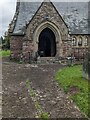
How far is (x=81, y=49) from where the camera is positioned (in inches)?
1533

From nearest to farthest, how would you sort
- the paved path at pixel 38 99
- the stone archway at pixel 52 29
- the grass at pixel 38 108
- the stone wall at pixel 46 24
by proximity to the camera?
the grass at pixel 38 108, the paved path at pixel 38 99, the stone wall at pixel 46 24, the stone archway at pixel 52 29

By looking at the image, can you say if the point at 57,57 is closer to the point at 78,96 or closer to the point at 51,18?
the point at 51,18

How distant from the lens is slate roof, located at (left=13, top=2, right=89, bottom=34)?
38281mm

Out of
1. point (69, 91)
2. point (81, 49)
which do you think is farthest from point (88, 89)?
point (81, 49)

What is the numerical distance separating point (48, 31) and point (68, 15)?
3.32 meters

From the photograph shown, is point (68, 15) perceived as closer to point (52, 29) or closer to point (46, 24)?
point (52, 29)

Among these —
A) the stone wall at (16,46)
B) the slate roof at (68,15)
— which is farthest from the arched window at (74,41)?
the stone wall at (16,46)

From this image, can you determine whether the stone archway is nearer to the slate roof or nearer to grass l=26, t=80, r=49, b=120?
the slate roof

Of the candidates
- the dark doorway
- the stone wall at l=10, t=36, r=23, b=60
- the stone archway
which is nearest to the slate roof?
the stone wall at l=10, t=36, r=23, b=60

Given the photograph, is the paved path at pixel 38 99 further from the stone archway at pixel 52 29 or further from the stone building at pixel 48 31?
the stone archway at pixel 52 29

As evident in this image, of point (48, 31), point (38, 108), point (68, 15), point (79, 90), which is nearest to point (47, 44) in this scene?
point (48, 31)

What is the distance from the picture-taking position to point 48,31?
40.6m

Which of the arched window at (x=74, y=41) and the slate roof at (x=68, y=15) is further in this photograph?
the arched window at (x=74, y=41)

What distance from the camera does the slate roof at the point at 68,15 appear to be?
38.3m
